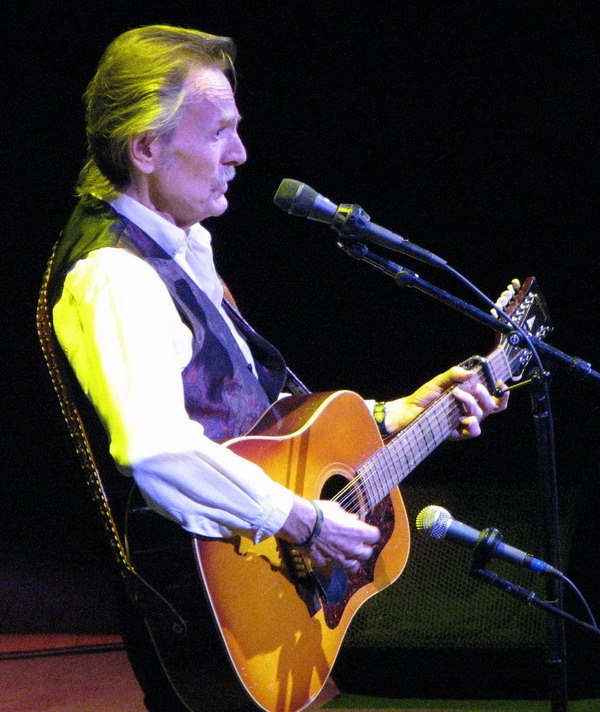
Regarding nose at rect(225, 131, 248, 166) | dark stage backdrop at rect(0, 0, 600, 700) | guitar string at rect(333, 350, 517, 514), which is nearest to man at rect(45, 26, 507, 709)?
nose at rect(225, 131, 248, 166)

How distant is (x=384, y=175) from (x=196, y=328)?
247 cm

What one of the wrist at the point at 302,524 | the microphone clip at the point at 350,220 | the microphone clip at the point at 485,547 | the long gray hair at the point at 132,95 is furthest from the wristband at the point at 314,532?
the long gray hair at the point at 132,95

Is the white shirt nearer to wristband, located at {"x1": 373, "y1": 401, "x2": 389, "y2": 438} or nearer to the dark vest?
the dark vest

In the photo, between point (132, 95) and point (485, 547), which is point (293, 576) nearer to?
point (485, 547)

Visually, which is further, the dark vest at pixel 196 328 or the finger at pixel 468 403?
the finger at pixel 468 403

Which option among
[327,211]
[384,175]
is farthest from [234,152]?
[384,175]

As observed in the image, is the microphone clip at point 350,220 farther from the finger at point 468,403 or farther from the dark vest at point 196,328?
the finger at point 468,403

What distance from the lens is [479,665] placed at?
333cm

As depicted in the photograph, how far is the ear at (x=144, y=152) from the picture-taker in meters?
2.13

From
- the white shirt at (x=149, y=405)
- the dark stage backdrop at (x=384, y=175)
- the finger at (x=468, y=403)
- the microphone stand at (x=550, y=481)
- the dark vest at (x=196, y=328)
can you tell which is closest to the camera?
the white shirt at (x=149, y=405)

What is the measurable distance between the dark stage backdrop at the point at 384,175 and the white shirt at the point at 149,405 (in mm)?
1916

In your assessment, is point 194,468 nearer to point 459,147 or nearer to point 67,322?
point 67,322

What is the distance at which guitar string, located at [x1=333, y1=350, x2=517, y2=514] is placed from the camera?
2268mm

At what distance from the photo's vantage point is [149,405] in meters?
1.71
